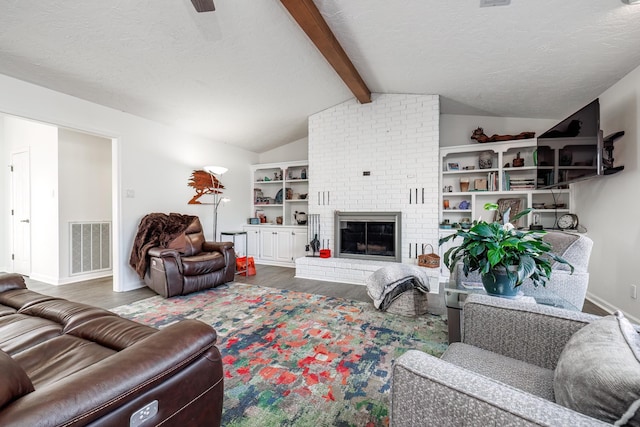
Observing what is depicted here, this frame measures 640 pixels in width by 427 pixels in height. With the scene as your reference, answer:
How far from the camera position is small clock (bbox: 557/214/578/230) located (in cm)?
347

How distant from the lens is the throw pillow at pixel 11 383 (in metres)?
0.59

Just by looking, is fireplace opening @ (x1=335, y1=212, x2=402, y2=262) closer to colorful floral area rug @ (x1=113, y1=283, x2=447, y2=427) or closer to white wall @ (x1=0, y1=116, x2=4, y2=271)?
→ colorful floral area rug @ (x1=113, y1=283, x2=447, y2=427)

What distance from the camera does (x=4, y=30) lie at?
2.18 metres

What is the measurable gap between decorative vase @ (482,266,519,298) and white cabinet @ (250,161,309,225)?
402cm

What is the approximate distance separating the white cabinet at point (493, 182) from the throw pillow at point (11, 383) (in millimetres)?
4557

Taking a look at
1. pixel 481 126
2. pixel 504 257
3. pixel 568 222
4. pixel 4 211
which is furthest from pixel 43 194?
pixel 568 222

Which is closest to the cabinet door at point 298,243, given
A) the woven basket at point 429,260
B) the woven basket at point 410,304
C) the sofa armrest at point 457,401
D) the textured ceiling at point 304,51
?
the woven basket at point 429,260

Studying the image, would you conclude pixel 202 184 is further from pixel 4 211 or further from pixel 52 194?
pixel 4 211

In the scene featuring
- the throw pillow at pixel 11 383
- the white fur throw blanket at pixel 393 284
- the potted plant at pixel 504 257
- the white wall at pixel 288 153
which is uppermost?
the white wall at pixel 288 153

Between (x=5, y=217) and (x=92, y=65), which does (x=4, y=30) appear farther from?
(x=5, y=217)

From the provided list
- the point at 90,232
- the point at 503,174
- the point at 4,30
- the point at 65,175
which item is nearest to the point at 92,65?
the point at 4,30

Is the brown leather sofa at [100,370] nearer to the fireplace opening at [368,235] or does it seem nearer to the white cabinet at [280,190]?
the fireplace opening at [368,235]

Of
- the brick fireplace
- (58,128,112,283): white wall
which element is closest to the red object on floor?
the brick fireplace

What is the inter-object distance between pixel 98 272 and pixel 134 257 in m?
1.35
